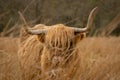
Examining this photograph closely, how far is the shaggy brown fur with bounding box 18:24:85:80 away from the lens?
5.83m

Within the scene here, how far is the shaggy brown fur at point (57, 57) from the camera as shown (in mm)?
5832

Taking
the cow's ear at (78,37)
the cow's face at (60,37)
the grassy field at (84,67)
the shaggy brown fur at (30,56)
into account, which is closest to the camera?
the grassy field at (84,67)

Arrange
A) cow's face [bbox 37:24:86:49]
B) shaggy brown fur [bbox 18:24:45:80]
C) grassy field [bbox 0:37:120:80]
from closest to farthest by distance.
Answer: grassy field [bbox 0:37:120:80] < shaggy brown fur [bbox 18:24:45:80] < cow's face [bbox 37:24:86:49]

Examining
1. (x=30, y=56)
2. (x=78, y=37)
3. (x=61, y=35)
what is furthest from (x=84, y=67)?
(x=30, y=56)

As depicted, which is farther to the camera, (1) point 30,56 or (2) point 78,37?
(1) point 30,56

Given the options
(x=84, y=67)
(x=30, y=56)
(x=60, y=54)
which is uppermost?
(x=60, y=54)

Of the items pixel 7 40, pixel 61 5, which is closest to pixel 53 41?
pixel 7 40

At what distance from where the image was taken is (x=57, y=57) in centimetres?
607

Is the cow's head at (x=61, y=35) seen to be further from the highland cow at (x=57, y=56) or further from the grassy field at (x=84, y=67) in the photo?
the grassy field at (x=84, y=67)

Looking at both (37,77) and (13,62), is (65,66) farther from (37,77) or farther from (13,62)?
(13,62)

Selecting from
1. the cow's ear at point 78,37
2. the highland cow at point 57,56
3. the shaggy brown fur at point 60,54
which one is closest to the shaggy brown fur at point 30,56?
the highland cow at point 57,56

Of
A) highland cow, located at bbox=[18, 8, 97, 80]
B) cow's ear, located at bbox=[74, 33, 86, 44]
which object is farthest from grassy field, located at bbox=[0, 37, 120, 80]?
cow's ear, located at bbox=[74, 33, 86, 44]

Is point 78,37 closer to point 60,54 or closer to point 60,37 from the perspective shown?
point 60,37

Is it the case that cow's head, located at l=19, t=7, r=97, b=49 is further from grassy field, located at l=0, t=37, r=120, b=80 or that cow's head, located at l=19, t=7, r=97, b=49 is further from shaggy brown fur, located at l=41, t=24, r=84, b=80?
grassy field, located at l=0, t=37, r=120, b=80
